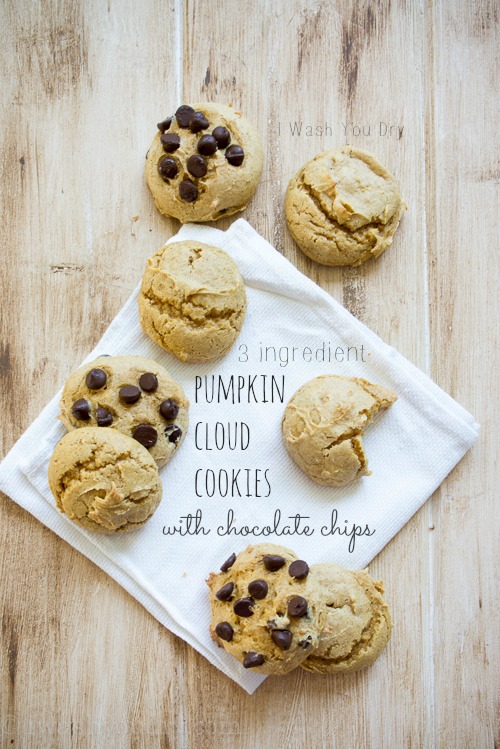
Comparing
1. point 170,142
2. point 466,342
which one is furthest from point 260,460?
point 170,142

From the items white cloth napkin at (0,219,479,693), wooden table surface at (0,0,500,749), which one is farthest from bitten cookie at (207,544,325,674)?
wooden table surface at (0,0,500,749)

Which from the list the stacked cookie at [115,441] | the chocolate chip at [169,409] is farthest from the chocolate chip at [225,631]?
the chocolate chip at [169,409]

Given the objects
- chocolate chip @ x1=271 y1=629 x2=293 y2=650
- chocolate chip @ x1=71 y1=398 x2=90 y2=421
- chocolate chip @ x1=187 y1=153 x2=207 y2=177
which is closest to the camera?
chocolate chip @ x1=271 y1=629 x2=293 y2=650

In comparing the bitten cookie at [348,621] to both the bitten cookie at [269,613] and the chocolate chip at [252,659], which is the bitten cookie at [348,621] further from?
the chocolate chip at [252,659]

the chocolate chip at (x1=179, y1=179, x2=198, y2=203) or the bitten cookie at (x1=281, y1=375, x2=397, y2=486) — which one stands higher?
the chocolate chip at (x1=179, y1=179, x2=198, y2=203)

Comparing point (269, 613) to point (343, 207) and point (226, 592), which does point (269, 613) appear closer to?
point (226, 592)

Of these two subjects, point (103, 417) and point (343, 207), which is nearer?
point (103, 417)

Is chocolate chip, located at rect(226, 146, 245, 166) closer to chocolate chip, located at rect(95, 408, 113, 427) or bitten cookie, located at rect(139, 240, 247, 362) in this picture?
bitten cookie, located at rect(139, 240, 247, 362)

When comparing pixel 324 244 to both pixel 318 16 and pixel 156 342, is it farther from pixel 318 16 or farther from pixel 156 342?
pixel 318 16
